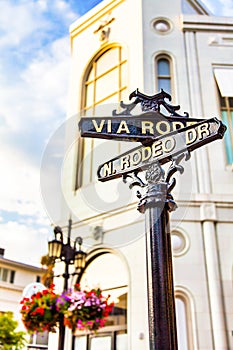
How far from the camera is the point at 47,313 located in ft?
22.4

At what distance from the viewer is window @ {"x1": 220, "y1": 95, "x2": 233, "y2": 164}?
9747mm

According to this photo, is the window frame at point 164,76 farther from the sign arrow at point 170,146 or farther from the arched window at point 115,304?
the sign arrow at point 170,146

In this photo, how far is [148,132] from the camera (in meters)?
2.88

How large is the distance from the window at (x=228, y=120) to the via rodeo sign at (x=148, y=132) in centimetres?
712

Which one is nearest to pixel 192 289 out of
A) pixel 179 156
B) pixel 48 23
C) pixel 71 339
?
pixel 71 339

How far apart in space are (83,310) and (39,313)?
2.78 ft

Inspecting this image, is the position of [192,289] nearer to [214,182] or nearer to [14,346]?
[214,182]

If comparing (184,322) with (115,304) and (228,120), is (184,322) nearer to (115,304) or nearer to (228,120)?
(115,304)

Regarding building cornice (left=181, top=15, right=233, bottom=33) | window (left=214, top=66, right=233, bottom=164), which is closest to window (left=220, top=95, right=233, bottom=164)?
window (left=214, top=66, right=233, bottom=164)

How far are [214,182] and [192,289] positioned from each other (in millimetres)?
2751

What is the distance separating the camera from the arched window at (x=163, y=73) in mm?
10773

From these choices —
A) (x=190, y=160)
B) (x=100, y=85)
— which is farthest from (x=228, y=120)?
(x=100, y=85)

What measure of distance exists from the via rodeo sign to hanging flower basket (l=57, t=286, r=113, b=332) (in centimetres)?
432

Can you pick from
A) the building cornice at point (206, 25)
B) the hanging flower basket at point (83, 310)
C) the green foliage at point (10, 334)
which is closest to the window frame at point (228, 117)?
the building cornice at point (206, 25)
